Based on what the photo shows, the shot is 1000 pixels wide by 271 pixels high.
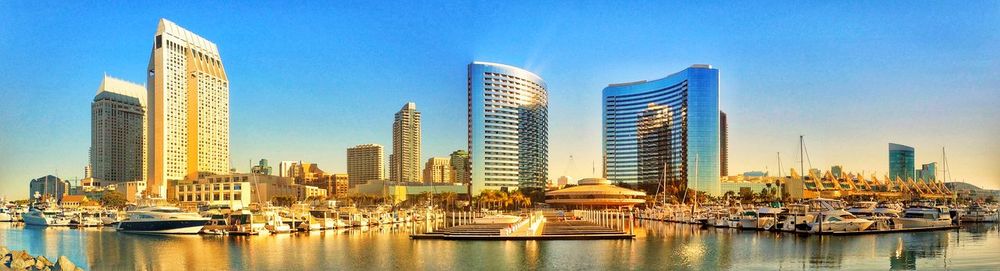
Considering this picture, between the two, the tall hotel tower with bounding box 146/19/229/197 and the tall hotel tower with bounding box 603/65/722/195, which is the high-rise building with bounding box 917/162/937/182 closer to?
the tall hotel tower with bounding box 603/65/722/195

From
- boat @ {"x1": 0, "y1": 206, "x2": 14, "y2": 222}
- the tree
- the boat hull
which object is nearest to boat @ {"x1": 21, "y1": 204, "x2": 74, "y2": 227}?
boat @ {"x1": 0, "y1": 206, "x2": 14, "y2": 222}

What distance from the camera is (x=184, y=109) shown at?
166375mm

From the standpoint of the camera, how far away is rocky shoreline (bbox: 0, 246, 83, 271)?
36172 mm

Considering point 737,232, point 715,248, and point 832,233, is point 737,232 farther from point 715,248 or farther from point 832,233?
point 715,248

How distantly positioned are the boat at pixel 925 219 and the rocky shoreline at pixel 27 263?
68394mm

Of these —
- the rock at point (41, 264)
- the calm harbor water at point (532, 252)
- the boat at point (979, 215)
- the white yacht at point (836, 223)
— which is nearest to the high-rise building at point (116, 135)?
the calm harbor water at point (532, 252)

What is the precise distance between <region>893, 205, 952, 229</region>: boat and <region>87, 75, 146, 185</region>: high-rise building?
17747 centimetres

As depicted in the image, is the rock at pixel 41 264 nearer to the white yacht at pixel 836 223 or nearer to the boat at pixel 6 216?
the white yacht at pixel 836 223

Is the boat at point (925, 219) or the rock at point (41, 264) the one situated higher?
the rock at point (41, 264)

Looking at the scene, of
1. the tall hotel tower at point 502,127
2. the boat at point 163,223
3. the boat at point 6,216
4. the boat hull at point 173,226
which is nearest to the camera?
the boat hull at point 173,226

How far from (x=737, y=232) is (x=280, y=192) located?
121m

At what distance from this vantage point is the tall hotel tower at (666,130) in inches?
6048

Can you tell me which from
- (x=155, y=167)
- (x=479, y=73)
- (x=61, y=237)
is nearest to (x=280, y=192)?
(x=155, y=167)

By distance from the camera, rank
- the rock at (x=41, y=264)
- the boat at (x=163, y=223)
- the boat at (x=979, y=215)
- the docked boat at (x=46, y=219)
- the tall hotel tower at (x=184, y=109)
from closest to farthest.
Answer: the rock at (x=41, y=264) < the boat at (x=163, y=223) < the boat at (x=979, y=215) < the docked boat at (x=46, y=219) < the tall hotel tower at (x=184, y=109)
